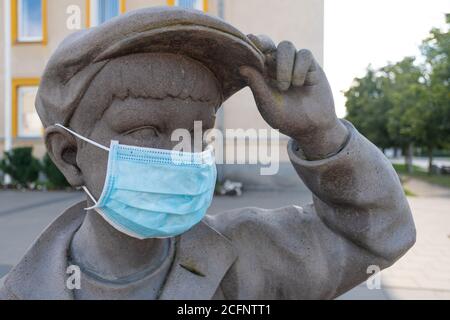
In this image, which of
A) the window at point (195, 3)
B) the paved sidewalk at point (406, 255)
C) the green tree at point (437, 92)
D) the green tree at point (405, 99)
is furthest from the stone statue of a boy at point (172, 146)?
the green tree at point (405, 99)

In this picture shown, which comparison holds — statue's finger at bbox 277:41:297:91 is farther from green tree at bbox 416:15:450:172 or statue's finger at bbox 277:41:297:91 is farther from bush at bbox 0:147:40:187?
green tree at bbox 416:15:450:172

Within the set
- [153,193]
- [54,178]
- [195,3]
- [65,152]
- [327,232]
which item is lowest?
[54,178]

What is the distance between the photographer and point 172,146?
128 cm

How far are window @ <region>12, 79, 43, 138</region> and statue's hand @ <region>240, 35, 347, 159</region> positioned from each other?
13.4 m

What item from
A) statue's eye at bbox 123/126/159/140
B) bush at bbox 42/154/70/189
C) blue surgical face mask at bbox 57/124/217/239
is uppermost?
statue's eye at bbox 123/126/159/140

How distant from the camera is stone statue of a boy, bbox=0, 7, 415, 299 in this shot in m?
1.17

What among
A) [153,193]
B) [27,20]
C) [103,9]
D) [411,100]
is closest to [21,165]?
[27,20]

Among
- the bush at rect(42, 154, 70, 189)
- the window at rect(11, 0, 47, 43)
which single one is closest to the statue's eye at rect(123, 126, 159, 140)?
the bush at rect(42, 154, 70, 189)

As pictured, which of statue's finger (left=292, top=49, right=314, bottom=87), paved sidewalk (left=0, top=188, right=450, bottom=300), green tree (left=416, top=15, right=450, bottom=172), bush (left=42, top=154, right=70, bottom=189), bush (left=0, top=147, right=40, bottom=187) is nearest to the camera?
statue's finger (left=292, top=49, right=314, bottom=87)

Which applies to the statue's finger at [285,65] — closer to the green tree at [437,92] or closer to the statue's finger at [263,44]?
the statue's finger at [263,44]

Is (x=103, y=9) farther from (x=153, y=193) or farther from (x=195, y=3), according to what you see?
(x=153, y=193)

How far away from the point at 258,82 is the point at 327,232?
555mm
